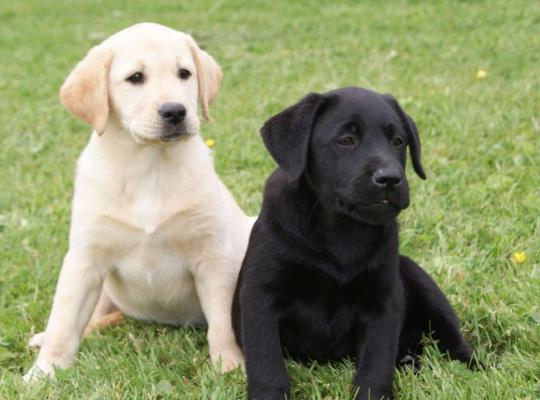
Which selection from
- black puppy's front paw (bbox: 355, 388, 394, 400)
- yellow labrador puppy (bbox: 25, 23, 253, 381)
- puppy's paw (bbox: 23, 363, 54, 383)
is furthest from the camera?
yellow labrador puppy (bbox: 25, 23, 253, 381)

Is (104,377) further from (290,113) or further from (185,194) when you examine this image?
(290,113)

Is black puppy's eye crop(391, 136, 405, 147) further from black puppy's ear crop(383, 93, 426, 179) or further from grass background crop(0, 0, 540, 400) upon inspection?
grass background crop(0, 0, 540, 400)

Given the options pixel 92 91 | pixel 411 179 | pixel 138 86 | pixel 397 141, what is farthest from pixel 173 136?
pixel 411 179

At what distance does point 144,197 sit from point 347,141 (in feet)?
3.53

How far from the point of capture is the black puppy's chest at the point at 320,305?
10.6 ft

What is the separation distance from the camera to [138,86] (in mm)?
3705

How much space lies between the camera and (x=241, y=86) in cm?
861

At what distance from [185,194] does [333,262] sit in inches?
36.6

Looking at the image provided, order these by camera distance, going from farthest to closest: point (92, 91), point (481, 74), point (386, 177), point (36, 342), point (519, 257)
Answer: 1. point (481, 74)
2. point (519, 257)
3. point (36, 342)
4. point (92, 91)
5. point (386, 177)

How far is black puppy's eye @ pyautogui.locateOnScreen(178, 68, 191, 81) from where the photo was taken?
12.5ft

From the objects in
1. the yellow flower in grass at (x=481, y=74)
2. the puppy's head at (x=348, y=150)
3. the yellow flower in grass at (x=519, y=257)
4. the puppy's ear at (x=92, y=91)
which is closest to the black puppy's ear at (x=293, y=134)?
the puppy's head at (x=348, y=150)

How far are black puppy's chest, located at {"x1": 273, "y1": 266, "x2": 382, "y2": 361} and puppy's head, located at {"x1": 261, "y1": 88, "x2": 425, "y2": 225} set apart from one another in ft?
0.92

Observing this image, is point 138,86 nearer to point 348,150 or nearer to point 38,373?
point 348,150

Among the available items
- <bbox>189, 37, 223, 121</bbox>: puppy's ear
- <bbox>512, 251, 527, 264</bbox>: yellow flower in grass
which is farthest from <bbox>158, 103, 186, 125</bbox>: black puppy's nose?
<bbox>512, 251, 527, 264</bbox>: yellow flower in grass
